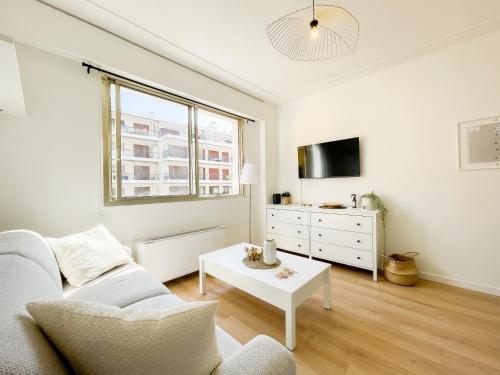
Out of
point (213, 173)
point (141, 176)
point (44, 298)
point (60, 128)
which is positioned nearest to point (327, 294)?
point (44, 298)

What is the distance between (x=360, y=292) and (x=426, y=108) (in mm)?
2221

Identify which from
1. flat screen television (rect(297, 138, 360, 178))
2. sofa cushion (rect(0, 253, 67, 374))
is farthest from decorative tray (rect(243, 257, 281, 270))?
flat screen television (rect(297, 138, 360, 178))

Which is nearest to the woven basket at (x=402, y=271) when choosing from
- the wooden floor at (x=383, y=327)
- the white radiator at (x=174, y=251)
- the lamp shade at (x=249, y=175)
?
the wooden floor at (x=383, y=327)

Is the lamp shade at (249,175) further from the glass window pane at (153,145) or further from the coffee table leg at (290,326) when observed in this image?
the coffee table leg at (290,326)

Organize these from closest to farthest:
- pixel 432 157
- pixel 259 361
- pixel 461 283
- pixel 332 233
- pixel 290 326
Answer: pixel 259 361 → pixel 290 326 → pixel 461 283 → pixel 432 157 → pixel 332 233

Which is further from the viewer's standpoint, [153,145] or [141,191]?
[153,145]

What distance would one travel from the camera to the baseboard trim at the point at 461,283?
2.13 metres

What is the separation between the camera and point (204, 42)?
2.21 meters

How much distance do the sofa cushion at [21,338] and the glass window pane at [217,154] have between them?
8.03 feet

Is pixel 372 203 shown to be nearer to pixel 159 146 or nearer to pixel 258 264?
pixel 258 264

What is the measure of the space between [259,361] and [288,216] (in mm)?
2679

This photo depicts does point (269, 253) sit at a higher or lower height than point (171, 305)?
higher

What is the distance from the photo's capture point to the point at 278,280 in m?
1.62

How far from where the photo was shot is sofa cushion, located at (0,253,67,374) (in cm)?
39
